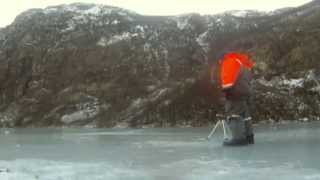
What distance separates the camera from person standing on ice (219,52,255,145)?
15359 millimetres

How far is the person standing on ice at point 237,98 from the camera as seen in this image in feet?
50.4

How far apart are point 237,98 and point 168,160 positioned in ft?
9.08

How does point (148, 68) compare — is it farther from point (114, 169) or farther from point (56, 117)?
point (114, 169)

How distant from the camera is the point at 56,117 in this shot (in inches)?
1272

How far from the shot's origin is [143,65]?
35.0 m

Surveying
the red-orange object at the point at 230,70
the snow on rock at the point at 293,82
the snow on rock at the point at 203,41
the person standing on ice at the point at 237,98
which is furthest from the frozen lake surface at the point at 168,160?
the snow on rock at the point at 203,41

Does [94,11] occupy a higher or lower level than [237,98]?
higher

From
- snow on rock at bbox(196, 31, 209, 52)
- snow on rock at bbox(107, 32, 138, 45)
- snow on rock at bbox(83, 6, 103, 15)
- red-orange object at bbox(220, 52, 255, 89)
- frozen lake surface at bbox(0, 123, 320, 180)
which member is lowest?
frozen lake surface at bbox(0, 123, 320, 180)

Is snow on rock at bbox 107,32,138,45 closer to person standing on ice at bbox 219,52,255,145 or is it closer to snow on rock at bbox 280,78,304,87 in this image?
snow on rock at bbox 280,78,304,87

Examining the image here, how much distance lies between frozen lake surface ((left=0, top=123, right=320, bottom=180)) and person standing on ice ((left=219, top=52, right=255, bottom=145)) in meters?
0.42

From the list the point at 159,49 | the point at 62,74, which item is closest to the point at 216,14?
the point at 159,49

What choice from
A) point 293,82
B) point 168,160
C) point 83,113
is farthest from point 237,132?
point 83,113

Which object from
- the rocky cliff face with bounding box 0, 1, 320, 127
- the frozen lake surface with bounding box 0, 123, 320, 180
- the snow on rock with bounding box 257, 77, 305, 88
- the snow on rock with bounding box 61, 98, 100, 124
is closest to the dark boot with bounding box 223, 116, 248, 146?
the frozen lake surface with bounding box 0, 123, 320, 180

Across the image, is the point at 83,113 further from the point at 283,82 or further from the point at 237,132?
the point at 237,132
